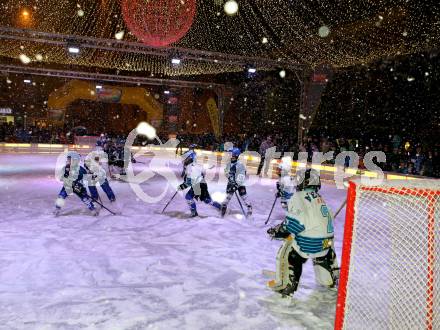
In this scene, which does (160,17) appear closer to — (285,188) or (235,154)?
(235,154)

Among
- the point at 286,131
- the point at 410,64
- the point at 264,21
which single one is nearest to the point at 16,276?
the point at 264,21

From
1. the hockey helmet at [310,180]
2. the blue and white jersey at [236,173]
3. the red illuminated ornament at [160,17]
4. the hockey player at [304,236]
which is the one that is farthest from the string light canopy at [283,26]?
the hockey player at [304,236]

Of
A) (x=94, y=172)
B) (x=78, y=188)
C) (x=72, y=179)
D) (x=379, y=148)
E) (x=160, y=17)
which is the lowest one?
(x=78, y=188)

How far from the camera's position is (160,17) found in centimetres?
983

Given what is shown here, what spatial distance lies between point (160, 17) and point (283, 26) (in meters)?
4.49

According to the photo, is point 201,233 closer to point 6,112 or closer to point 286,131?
point 286,131

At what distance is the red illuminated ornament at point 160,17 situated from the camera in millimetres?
9461

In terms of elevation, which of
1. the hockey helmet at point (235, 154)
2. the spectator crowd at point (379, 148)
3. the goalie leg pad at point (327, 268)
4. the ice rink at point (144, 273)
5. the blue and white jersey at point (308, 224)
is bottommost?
the ice rink at point (144, 273)

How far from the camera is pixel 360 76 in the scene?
16.1 m

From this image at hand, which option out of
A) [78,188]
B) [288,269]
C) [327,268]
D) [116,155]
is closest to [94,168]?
[78,188]

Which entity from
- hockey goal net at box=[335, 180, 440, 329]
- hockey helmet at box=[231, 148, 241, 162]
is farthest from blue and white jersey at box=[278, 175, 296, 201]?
hockey goal net at box=[335, 180, 440, 329]

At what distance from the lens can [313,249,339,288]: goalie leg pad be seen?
14.2 ft

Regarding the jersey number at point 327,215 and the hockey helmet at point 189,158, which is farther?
the hockey helmet at point 189,158

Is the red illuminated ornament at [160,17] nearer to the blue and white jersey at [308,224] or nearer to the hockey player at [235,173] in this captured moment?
the hockey player at [235,173]
